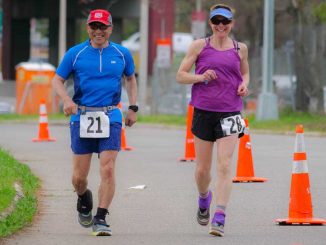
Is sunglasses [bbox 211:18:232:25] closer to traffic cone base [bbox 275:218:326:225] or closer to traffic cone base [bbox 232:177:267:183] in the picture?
traffic cone base [bbox 275:218:326:225]

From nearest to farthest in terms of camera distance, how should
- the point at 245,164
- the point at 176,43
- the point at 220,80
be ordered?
the point at 220,80, the point at 245,164, the point at 176,43

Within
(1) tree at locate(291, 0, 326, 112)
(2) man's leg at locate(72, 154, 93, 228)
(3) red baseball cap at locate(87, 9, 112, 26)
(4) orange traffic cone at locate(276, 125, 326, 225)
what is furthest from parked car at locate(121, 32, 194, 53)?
(3) red baseball cap at locate(87, 9, 112, 26)

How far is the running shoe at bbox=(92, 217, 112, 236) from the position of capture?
382 inches

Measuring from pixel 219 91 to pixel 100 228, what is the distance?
1560mm

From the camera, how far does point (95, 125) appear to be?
9.61m

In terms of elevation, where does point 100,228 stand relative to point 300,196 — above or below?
below

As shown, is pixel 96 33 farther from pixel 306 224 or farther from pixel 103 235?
pixel 306 224

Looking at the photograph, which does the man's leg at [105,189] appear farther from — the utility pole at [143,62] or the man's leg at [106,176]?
the utility pole at [143,62]

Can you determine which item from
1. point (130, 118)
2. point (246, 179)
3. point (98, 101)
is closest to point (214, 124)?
point (130, 118)

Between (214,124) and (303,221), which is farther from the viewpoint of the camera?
(303,221)

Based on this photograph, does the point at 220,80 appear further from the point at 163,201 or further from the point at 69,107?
the point at 163,201

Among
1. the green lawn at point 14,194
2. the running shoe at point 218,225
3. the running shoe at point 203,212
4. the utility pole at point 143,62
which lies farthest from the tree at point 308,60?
the running shoe at point 218,225

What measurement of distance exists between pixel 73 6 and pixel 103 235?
131ft

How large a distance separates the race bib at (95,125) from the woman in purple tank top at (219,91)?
0.85 m
